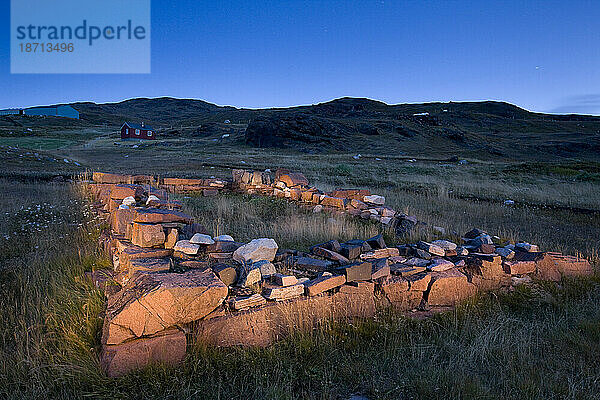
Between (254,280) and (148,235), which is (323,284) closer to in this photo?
(254,280)

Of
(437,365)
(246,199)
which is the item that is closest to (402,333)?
(437,365)

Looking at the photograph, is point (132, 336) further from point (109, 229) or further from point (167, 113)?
point (167, 113)

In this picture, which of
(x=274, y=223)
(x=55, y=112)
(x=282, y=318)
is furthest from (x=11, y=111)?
(x=282, y=318)

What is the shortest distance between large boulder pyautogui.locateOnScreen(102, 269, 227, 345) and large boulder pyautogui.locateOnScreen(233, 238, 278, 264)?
103cm

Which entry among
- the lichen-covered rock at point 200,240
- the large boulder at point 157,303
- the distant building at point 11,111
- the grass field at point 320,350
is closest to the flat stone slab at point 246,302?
the large boulder at point 157,303

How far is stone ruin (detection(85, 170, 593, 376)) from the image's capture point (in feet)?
10.5

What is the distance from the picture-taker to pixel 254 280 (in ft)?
13.3

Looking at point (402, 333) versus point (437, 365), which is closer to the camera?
point (437, 365)

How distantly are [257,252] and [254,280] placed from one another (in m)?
0.66

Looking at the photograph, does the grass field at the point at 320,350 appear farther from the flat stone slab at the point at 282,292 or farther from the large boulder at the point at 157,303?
the flat stone slab at the point at 282,292

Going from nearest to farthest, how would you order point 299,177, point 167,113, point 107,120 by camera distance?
point 299,177
point 107,120
point 167,113

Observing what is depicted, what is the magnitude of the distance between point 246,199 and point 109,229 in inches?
189

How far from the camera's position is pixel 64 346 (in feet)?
10.7

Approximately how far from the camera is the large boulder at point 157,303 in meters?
3.09
